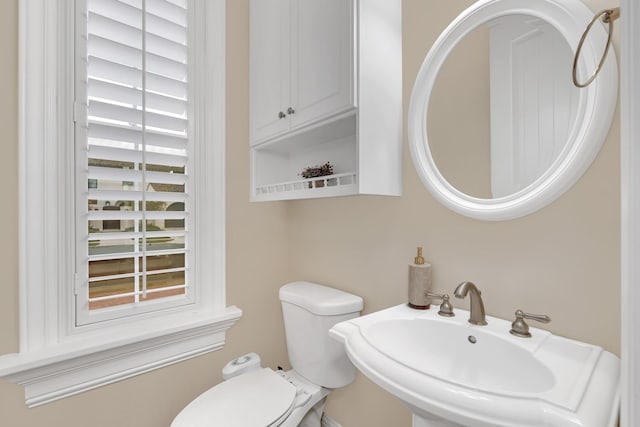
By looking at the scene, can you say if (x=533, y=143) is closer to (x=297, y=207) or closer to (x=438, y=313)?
(x=438, y=313)

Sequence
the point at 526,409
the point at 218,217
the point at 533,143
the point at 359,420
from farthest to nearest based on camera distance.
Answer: the point at 218,217, the point at 359,420, the point at 533,143, the point at 526,409

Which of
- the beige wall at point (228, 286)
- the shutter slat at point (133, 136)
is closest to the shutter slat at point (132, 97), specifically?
the shutter slat at point (133, 136)

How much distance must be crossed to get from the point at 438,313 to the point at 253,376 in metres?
0.79

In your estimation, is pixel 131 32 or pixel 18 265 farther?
pixel 131 32

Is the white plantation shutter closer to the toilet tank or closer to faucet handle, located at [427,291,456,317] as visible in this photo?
the toilet tank

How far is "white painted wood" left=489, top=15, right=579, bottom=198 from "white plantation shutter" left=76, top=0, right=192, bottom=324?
1213mm

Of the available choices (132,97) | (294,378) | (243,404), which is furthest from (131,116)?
(294,378)

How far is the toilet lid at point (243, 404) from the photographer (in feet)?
3.15

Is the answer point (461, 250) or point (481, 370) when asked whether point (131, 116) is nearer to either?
point (461, 250)

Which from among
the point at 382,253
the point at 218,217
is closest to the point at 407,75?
the point at 382,253

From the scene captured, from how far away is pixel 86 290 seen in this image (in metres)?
1.11

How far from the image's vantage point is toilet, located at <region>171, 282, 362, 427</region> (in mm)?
994

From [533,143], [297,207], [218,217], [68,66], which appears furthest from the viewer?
[297,207]

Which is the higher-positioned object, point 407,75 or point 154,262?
point 407,75
